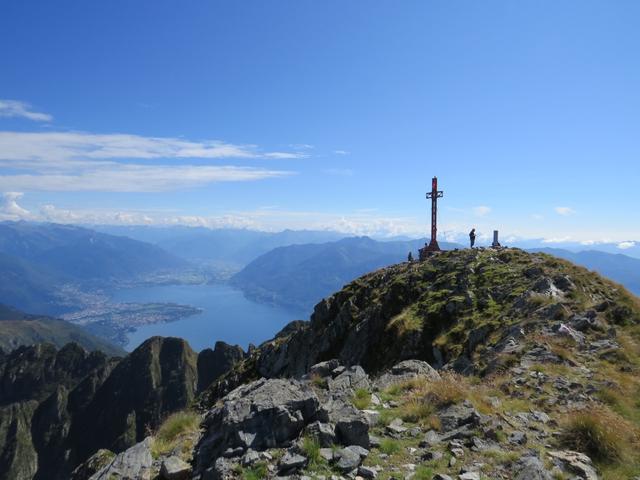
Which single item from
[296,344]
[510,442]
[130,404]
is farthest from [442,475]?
[130,404]

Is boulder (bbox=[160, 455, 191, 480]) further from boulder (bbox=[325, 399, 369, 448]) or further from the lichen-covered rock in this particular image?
the lichen-covered rock

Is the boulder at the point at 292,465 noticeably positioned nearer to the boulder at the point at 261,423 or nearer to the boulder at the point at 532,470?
the boulder at the point at 261,423

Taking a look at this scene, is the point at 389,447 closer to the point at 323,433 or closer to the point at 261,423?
the point at 323,433

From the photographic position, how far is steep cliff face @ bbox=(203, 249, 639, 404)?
23.9m

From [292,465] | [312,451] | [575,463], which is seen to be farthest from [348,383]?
[575,463]

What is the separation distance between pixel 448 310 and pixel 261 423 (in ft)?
77.8

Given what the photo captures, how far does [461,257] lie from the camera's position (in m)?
43.3

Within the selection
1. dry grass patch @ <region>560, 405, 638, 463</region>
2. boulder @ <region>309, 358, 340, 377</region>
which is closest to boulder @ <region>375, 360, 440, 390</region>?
boulder @ <region>309, 358, 340, 377</region>

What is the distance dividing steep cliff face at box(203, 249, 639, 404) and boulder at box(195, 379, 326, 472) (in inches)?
417

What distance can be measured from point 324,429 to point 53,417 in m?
230

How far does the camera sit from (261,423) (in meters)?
10.9

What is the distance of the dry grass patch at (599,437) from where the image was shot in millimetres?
9742

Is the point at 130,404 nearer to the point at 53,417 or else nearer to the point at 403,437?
the point at 53,417

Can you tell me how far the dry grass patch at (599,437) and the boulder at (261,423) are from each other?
21.0ft
